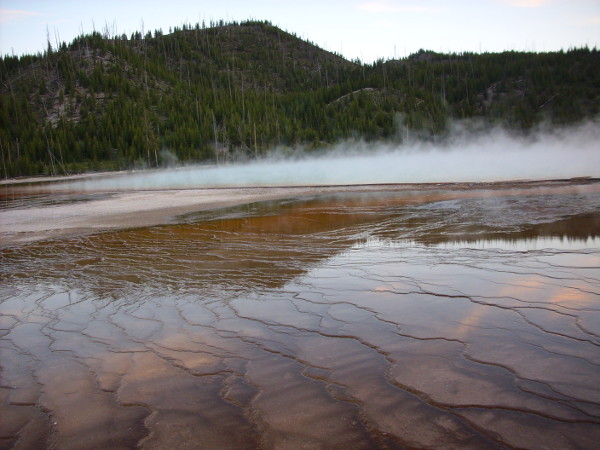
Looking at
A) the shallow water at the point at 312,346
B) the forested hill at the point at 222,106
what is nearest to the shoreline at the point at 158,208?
the shallow water at the point at 312,346

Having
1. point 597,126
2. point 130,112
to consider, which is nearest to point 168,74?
point 130,112

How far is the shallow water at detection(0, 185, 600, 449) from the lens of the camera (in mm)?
3104

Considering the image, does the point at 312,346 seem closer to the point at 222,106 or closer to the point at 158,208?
the point at 158,208

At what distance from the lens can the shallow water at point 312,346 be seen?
3104 millimetres

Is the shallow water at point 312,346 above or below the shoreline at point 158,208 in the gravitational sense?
below

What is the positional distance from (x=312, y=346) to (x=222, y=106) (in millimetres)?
104218

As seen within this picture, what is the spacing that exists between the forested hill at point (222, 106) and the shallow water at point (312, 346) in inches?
2898

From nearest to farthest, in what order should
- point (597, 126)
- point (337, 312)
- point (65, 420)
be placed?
point (65, 420), point (337, 312), point (597, 126)

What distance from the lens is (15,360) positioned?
14.8 ft

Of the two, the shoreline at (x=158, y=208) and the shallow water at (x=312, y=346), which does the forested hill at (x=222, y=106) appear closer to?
the shoreline at (x=158, y=208)

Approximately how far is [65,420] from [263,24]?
21220cm

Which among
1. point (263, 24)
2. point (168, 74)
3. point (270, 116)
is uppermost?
point (263, 24)

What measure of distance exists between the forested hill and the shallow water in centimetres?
7361

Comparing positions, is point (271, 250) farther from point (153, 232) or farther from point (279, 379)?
point (279, 379)
